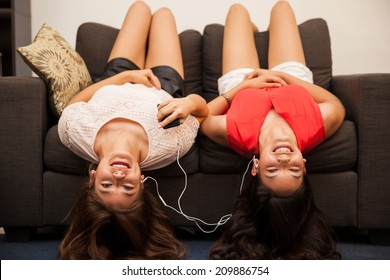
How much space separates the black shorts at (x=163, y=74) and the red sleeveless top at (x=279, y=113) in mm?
353

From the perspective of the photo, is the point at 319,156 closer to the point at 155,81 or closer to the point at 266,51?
the point at 155,81

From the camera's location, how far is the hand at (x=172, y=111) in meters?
1.69

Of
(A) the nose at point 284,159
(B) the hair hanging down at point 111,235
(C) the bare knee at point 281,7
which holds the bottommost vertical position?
(B) the hair hanging down at point 111,235

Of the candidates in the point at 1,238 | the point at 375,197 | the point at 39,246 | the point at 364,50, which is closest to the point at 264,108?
the point at 375,197

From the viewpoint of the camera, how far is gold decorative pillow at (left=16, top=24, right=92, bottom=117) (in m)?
1.99

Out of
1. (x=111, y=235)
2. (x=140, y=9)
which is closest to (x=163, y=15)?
(x=140, y=9)

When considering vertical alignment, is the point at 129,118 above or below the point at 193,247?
above

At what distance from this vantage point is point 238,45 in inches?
95.2

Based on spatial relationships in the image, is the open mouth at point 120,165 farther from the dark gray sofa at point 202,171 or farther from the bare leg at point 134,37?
the bare leg at point 134,37

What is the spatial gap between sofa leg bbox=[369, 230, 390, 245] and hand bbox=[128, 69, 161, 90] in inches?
44.3

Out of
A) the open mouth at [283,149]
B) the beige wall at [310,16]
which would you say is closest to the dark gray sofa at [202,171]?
the open mouth at [283,149]

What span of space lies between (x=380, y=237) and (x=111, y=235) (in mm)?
1143

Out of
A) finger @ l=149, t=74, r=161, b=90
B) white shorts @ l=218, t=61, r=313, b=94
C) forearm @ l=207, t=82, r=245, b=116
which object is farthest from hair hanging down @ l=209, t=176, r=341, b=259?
white shorts @ l=218, t=61, r=313, b=94

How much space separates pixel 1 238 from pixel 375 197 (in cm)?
161
